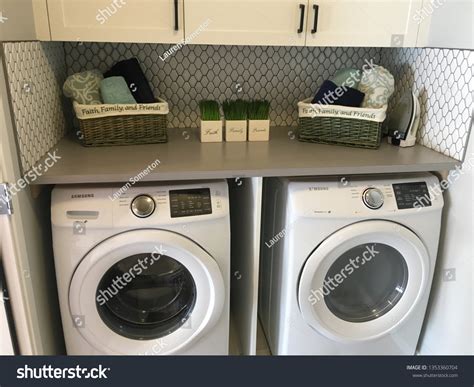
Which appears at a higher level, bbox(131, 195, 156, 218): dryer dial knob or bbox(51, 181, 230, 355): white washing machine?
bbox(131, 195, 156, 218): dryer dial knob

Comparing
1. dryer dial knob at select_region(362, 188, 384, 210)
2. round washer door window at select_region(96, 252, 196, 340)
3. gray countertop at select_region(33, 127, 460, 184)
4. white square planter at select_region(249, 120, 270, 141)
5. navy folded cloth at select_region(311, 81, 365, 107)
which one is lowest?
round washer door window at select_region(96, 252, 196, 340)

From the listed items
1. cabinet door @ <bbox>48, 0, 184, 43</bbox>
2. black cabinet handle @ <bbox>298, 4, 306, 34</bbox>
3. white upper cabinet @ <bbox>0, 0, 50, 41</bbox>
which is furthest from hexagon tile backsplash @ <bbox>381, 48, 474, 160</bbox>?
white upper cabinet @ <bbox>0, 0, 50, 41</bbox>

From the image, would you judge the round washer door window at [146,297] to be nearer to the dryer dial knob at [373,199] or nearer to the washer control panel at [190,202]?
the washer control panel at [190,202]

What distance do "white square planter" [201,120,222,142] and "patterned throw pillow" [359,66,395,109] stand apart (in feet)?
2.07

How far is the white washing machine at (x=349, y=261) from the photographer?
1.46 m

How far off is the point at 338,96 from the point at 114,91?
94 cm

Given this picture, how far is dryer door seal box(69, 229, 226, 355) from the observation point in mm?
1363

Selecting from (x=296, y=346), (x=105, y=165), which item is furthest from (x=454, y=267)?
(x=105, y=165)

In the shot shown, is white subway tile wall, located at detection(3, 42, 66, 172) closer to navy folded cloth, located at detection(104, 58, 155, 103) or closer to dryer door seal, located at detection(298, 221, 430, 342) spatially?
navy folded cloth, located at detection(104, 58, 155, 103)

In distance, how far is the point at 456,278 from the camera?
161cm

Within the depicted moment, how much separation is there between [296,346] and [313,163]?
0.74m

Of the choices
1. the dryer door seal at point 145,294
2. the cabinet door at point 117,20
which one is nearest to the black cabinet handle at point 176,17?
the cabinet door at point 117,20

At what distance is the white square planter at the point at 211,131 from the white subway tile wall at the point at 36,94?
0.61 m

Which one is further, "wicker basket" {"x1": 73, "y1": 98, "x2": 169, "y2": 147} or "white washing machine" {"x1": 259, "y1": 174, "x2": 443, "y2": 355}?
"wicker basket" {"x1": 73, "y1": 98, "x2": 169, "y2": 147}
